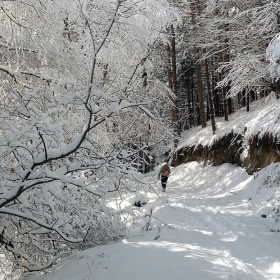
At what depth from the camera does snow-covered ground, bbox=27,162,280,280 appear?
4.23 meters

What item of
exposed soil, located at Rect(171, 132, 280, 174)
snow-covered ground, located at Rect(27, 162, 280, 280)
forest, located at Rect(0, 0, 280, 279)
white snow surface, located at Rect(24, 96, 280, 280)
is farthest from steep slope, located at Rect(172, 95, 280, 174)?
forest, located at Rect(0, 0, 280, 279)

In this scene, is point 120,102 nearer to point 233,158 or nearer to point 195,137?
point 233,158

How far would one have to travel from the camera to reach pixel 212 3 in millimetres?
13172

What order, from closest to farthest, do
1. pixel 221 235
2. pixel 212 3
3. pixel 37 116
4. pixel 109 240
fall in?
1. pixel 37 116
2. pixel 109 240
3. pixel 221 235
4. pixel 212 3

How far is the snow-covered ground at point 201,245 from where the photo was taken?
4.23 metres

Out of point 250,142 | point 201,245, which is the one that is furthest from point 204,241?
point 250,142

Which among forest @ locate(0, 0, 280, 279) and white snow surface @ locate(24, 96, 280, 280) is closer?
forest @ locate(0, 0, 280, 279)

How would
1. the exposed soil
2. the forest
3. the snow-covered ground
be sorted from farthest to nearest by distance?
the exposed soil → the snow-covered ground → the forest

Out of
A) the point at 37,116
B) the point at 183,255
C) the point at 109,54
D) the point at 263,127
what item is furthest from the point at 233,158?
the point at 37,116

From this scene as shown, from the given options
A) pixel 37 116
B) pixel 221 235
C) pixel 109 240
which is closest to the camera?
pixel 37 116

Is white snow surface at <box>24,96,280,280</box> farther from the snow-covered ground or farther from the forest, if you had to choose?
the forest

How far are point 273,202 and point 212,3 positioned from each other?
30.8 ft

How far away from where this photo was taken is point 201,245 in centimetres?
586

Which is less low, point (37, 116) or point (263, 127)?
point (37, 116)
